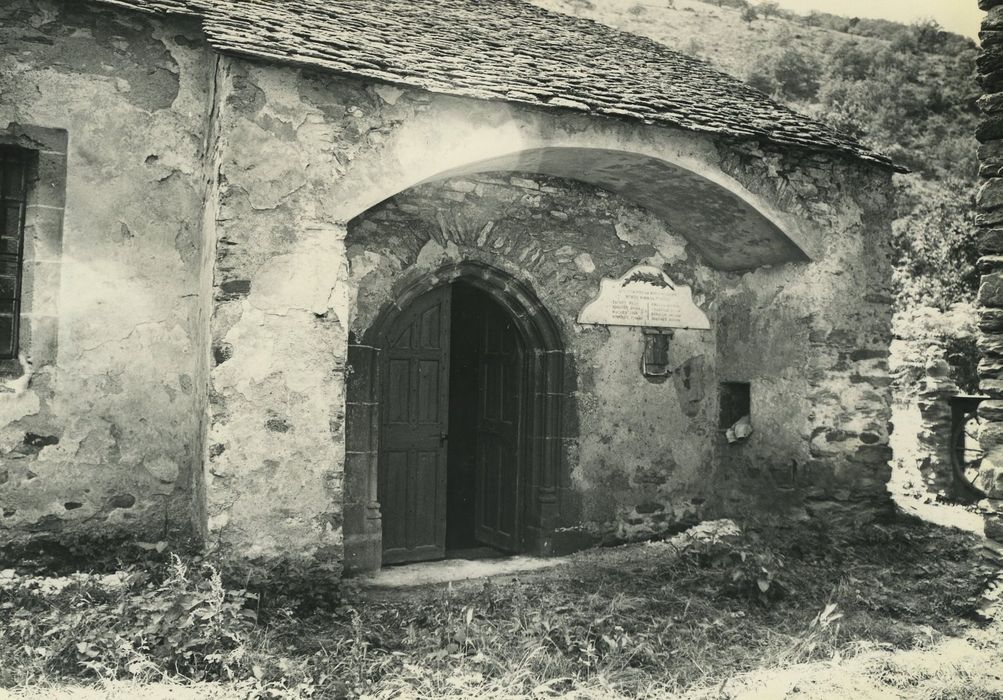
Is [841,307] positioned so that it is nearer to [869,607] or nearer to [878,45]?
[869,607]

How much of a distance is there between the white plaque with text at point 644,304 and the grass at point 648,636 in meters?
2.01

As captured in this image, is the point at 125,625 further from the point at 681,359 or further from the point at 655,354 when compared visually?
the point at 681,359

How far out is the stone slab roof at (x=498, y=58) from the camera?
5109 mm

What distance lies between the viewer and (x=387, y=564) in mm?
6219

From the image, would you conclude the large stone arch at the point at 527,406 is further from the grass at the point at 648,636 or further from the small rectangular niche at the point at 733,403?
the small rectangular niche at the point at 733,403

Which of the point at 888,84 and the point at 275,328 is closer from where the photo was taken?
the point at 275,328

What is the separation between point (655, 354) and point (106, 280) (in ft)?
14.8

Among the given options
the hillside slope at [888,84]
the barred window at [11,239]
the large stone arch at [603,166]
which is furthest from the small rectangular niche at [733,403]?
the hillside slope at [888,84]

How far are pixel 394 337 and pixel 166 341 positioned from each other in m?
1.69

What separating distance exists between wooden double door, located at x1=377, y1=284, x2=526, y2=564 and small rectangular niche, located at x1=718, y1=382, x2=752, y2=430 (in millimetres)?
2057

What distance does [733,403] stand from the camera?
752 cm

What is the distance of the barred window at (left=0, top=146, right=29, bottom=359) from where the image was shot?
514 cm

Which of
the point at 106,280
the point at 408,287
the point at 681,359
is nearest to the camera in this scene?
the point at 106,280

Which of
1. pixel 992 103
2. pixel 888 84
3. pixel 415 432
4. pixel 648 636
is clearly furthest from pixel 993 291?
pixel 888 84
